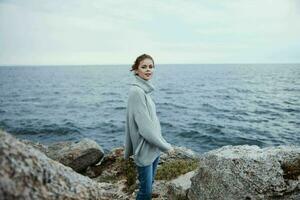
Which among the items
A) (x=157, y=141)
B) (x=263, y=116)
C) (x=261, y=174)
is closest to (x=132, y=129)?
(x=157, y=141)

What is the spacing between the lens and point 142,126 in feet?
15.1

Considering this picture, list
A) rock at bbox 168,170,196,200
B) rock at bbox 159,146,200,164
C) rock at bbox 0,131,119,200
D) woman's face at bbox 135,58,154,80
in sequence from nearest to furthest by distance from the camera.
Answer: rock at bbox 0,131,119,200 → woman's face at bbox 135,58,154,80 → rock at bbox 168,170,196,200 → rock at bbox 159,146,200,164

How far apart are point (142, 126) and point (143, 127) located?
2 cm

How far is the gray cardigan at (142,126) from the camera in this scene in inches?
181

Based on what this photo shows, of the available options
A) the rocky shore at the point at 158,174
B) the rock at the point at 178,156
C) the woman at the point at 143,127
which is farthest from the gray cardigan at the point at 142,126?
the rock at the point at 178,156

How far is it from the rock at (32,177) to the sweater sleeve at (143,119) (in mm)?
1695

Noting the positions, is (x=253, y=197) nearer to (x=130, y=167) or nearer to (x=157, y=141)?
(x=157, y=141)

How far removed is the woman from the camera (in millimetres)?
4609

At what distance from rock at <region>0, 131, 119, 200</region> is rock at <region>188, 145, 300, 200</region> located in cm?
310

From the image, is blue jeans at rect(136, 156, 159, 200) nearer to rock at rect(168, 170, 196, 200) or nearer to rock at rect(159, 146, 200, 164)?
rock at rect(168, 170, 196, 200)

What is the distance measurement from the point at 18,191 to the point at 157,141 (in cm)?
251

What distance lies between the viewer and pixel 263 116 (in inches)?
1310

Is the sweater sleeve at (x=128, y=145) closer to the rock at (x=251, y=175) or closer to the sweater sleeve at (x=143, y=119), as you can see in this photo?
the sweater sleeve at (x=143, y=119)

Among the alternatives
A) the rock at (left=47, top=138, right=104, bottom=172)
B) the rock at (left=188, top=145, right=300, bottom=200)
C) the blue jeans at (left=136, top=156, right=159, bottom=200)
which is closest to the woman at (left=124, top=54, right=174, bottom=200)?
the blue jeans at (left=136, top=156, right=159, bottom=200)
